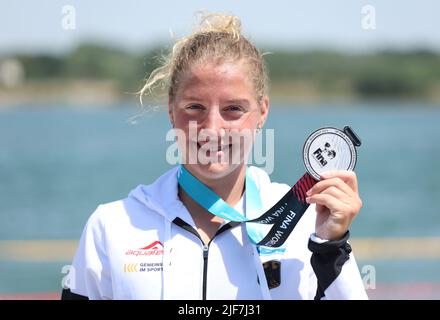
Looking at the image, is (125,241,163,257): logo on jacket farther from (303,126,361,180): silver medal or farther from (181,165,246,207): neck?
(303,126,361,180): silver medal

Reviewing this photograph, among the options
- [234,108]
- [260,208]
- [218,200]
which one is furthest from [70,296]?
[234,108]

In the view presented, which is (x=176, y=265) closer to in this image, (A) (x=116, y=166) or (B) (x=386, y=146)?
(A) (x=116, y=166)

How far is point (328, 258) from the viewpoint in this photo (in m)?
2.07

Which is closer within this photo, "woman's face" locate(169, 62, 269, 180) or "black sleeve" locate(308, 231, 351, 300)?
"black sleeve" locate(308, 231, 351, 300)

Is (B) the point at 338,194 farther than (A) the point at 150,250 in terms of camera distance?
No

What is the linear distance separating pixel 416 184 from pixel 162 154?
13.3 meters

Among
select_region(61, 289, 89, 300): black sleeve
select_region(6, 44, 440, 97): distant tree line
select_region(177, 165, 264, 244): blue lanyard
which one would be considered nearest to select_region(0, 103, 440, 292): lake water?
select_region(177, 165, 264, 244): blue lanyard

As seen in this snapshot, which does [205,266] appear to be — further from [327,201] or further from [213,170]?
[327,201]

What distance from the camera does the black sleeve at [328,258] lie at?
2.04m

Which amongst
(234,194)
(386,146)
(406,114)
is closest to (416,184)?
(386,146)

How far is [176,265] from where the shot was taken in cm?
227

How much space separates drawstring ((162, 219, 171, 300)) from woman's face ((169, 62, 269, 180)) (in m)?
0.20

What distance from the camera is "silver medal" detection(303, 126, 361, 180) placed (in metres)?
2.13

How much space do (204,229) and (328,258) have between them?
1.49 ft
